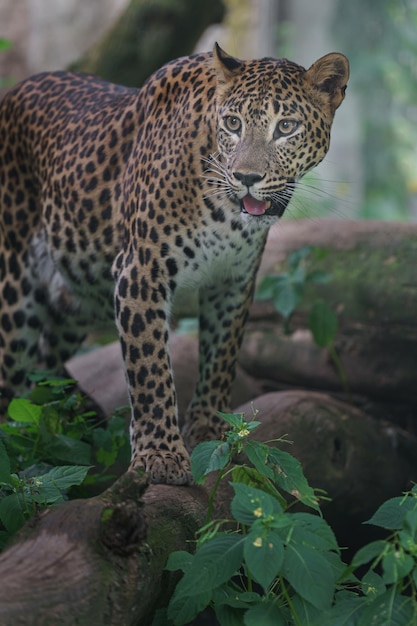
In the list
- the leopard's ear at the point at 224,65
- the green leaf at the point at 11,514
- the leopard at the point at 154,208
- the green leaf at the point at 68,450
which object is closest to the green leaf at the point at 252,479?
the leopard at the point at 154,208

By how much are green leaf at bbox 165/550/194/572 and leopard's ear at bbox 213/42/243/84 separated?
7.85 feet

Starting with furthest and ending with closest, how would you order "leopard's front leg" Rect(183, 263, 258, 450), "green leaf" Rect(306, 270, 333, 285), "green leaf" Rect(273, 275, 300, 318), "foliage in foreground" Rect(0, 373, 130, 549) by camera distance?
"green leaf" Rect(306, 270, 333, 285), "green leaf" Rect(273, 275, 300, 318), "leopard's front leg" Rect(183, 263, 258, 450), "foliage in foreground" Rect(0, 373, 130, 549)

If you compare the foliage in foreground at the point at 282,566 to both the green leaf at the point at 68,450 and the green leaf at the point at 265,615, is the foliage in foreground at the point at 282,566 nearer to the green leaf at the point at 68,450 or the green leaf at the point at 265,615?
the green leaf at the point at 265,615

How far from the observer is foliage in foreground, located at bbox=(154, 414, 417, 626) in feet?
11.3

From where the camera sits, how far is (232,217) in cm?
511

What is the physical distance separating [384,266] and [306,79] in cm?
257

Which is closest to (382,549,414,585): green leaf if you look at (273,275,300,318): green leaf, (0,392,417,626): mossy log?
(0,392,417,626): mossy log

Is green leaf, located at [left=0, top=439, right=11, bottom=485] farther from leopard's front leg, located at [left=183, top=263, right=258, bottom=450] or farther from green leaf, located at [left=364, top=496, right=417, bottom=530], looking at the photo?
leopard's front leg, located at [left=183, top=263, right=258, bottom=450]

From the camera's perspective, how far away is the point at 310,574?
3459 mm

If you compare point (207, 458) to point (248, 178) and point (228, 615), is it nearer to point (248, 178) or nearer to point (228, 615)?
point (228, 615)

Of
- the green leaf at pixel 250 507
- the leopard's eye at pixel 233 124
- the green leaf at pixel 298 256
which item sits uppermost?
the leopard's eye at pixel 233 124

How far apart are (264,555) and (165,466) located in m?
1.46

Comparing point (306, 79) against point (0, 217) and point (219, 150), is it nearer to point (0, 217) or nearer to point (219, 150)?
point (219, 150)

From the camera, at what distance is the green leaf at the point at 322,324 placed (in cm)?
702
